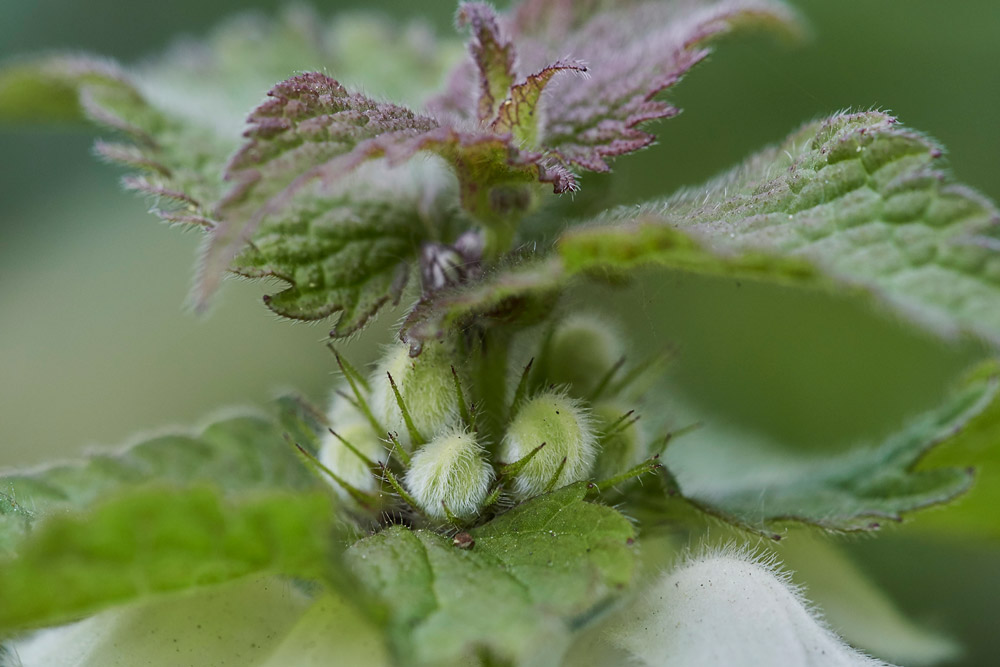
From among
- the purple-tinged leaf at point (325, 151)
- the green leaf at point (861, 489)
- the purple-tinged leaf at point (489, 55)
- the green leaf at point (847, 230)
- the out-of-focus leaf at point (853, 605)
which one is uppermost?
the purple-tinged leaf at point (489, 55)

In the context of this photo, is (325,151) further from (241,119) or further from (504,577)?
(241,119)

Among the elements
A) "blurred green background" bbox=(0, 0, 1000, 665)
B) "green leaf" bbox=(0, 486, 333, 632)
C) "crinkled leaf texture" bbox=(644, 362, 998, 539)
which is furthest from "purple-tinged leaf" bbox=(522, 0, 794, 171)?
"blurred green background" bbox=(0, 0, 1000, 665)

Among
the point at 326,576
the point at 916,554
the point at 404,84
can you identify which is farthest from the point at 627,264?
the point at 916,554

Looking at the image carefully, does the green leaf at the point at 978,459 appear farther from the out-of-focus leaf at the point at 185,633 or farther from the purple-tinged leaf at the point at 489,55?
the out-of-focus leaf at the point at 185,633

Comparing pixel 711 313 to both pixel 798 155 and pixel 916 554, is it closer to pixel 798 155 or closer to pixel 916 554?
pixel 916 554

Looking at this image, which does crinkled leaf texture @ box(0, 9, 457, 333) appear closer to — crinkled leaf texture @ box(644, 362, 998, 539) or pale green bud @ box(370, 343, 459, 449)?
pale green bud @ box(370, 343, 459, 449)

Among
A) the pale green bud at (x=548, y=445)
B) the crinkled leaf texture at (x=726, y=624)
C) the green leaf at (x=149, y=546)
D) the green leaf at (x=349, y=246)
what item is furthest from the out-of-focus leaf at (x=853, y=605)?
the green leaf at (x=149, y=546)
